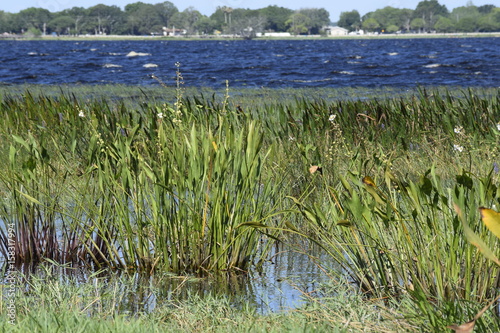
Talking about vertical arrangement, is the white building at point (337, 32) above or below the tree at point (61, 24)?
below

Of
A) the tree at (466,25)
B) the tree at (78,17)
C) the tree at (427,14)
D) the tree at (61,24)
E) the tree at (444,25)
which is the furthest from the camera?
the tree at (427,14)

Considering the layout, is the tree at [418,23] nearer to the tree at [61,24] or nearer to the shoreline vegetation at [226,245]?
the tree at [61,24]

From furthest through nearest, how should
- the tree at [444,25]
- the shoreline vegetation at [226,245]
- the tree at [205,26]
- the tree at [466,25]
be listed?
1. the tree at [205,26]
2. the tree at [444,25]
3. the tree at [466,25]
4. the shoreline vegetation at [226,245]

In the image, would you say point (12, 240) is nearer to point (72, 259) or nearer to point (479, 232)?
point (72, 259)

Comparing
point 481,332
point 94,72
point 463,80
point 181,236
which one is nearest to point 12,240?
point 181,236

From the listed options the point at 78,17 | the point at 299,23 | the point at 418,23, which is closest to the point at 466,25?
the point at 418,23

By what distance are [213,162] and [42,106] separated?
15.7 feet

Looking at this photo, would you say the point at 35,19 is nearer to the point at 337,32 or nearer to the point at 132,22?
the point at 132,22

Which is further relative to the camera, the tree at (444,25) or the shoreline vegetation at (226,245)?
the tree at (444,25)

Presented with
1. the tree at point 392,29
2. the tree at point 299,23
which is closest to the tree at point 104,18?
the tree at point 299,23

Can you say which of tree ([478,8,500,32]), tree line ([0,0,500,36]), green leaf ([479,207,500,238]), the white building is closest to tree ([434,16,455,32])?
tree line ([0,0,500,36])

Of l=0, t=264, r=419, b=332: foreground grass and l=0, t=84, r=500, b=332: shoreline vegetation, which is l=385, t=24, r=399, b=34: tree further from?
l=0, t=264, r=419, b=332: foreground grass

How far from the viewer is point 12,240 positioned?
410 centimetres

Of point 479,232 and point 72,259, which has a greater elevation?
point 479,232
